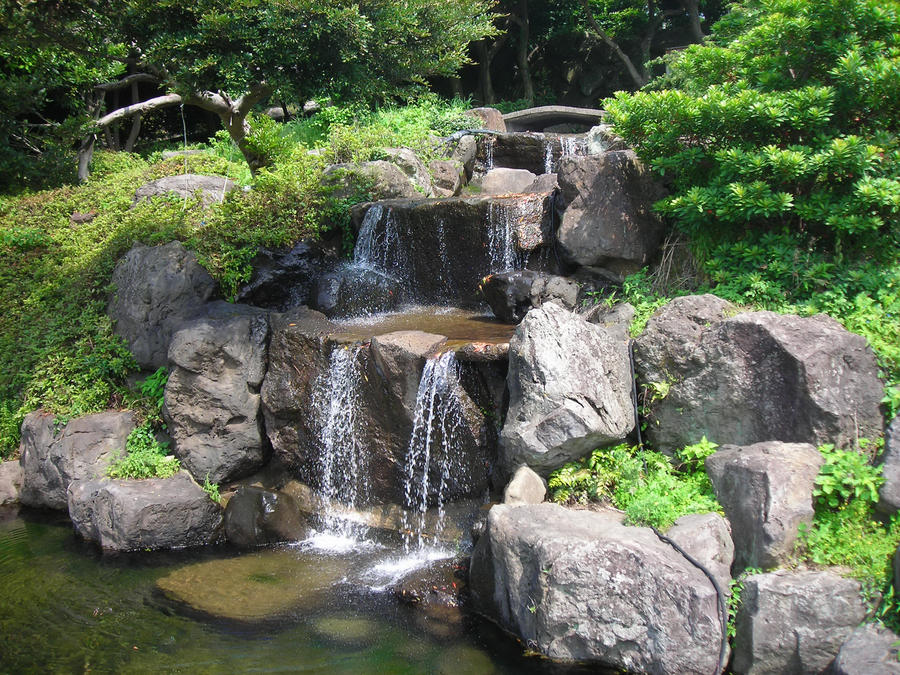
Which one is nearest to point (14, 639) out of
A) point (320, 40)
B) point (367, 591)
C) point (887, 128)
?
point (367, 591)

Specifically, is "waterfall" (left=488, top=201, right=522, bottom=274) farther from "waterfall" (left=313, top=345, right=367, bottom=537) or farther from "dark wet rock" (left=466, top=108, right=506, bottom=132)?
"dark wet rock" (left=466, top=108, right=506, bottom=132)

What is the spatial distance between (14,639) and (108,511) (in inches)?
68.4

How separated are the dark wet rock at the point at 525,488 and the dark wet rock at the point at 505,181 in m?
7.76

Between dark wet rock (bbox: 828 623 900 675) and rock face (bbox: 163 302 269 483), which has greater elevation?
rock face (bbox: 163 302 269 483)

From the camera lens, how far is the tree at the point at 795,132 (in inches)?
233

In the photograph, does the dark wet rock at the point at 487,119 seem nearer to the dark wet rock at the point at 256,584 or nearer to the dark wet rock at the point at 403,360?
the dark wet rock at the point at 403,360

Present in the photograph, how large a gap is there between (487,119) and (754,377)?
11.3m

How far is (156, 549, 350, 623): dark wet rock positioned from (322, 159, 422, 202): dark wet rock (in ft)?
19.0

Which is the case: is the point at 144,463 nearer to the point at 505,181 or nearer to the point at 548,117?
the point at 505,181

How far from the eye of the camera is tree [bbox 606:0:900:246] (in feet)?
19.4

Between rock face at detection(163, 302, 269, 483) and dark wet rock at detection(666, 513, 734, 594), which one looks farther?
rock face at detection(163, 302, 269, 483)

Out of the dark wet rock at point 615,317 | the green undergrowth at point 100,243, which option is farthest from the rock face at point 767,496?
the green undergrowth at point 100,243

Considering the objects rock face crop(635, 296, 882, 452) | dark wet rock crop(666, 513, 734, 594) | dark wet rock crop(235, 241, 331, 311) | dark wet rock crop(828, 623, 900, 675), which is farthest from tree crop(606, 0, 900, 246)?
dark wet rock crop(235, 241, 331, 311)

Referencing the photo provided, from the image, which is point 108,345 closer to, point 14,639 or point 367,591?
point 14,639
